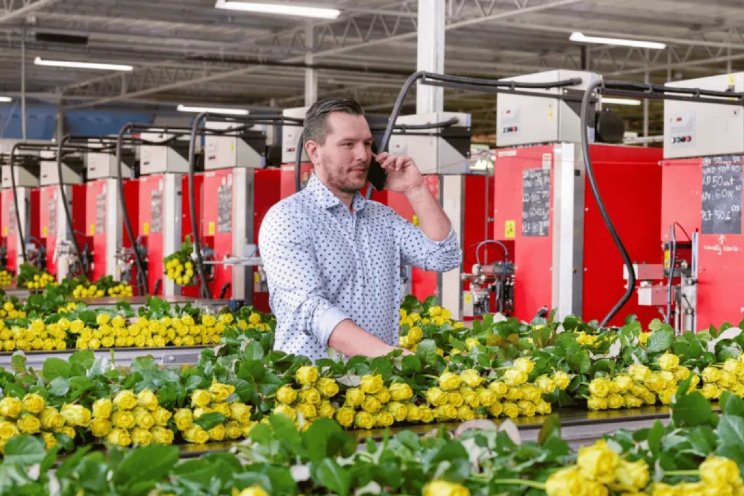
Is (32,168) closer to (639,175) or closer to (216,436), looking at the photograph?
(639,175)

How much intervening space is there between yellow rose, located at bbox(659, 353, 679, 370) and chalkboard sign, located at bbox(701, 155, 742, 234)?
445 cm

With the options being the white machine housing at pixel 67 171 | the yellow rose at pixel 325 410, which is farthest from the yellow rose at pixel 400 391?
the white machine housing at pixel 67 171

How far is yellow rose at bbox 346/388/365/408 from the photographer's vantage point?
2783mm

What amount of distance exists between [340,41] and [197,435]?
1582 cm

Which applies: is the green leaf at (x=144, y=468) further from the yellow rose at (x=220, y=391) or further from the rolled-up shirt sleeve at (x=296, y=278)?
the rolled-up shirt sleeve at (x=296, y=278)

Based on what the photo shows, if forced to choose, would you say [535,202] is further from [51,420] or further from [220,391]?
[51,420]

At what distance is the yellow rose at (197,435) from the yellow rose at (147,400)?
10cm

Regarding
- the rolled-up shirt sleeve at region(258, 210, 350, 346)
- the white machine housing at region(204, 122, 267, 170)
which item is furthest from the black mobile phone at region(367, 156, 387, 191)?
the white machine housing at region(204, 122, 267, 170)

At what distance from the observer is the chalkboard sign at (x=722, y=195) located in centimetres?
746

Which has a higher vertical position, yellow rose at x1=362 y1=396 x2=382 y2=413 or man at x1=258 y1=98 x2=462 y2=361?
man at x1=258 y1=98 x2=462 y2=361

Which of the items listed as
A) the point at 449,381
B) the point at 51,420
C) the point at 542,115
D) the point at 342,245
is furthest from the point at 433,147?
the point at 51,420

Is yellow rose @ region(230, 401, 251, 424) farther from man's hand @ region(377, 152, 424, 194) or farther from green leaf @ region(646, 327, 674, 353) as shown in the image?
green leaf @ region(646, 327, 674, 353)

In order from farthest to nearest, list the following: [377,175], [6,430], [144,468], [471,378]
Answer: [377,175] < [471,378] < [6,430] < [144,468]

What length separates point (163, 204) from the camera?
1229 centimetres
